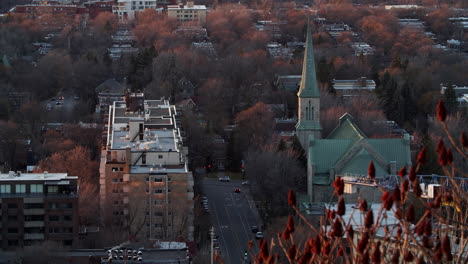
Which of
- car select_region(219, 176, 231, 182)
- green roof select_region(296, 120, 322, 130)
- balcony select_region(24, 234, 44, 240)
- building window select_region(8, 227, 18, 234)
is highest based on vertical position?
green roof select_region(296, 120, 322, 130)

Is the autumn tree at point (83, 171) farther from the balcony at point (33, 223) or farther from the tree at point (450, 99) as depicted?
the tree at point (450, 99)

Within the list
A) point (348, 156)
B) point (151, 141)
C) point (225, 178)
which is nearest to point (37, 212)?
point (151, 141)

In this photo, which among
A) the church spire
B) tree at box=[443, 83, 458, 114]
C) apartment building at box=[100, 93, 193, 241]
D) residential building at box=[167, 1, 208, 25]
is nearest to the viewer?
apartment building at box=[100, 93, 193, 241]

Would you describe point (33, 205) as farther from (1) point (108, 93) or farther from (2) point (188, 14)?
(2) point (188, 14)

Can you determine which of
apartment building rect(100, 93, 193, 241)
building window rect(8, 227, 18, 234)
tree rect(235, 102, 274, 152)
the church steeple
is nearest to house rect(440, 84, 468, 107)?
tree rect(235, 102, 274, 152)

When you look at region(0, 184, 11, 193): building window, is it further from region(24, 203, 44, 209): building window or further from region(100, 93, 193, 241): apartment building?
region(100, 93, 193, 241): apartment building

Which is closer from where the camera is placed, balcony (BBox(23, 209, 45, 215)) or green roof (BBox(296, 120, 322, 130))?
balcony (BBox(23, 209, 45, 215))
